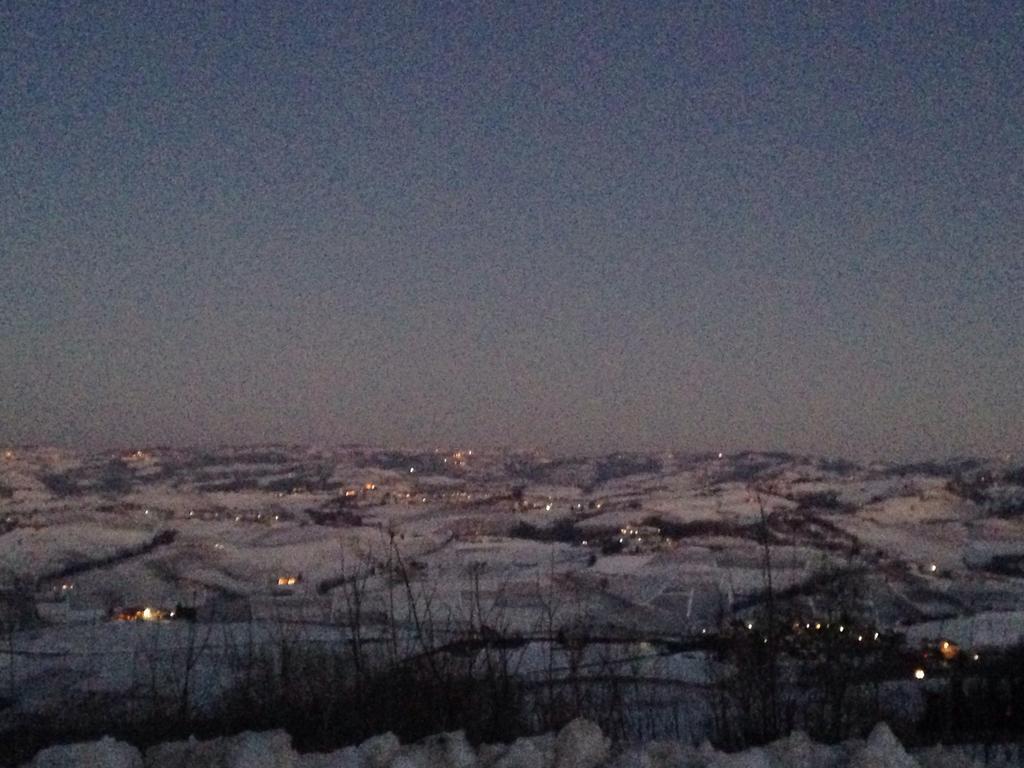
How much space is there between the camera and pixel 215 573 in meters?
10.8

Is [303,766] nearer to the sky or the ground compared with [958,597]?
nearer to the sky

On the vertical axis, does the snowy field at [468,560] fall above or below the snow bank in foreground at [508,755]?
below

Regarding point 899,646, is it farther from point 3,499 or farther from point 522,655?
point 3,499

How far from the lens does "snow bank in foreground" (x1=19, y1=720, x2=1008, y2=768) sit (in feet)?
9.66

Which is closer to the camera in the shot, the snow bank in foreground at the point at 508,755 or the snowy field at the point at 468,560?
the snow bank in foreground at the point at 508,755

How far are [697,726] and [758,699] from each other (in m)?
0.27

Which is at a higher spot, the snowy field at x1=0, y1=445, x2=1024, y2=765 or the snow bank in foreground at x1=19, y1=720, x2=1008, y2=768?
the snow bank in foreground at x1=19, y1=720, x2=1008, y2=768

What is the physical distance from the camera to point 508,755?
9.81ft

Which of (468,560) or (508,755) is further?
(468,560)

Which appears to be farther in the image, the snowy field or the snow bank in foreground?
the snowy field

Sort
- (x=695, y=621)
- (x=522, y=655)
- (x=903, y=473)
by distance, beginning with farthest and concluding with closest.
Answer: (x=903, y=473)
(x=695, y=621)
(x=522, y=655)

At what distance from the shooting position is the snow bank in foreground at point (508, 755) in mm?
2943

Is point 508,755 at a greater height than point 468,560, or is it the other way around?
point 508,755

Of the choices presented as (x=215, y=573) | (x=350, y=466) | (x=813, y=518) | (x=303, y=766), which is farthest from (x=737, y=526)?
(x=350, y=466)
